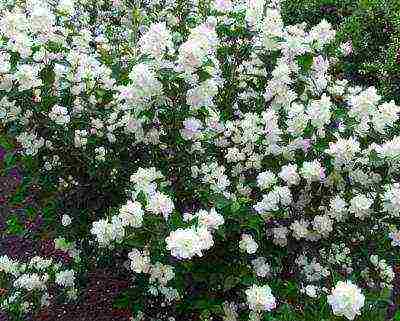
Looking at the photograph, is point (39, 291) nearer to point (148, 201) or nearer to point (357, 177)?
point (148, 201)

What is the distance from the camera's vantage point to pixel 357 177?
9.91ft

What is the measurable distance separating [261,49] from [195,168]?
0.82 meters

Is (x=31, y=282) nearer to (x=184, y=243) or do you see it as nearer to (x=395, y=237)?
(x=184, y=243)

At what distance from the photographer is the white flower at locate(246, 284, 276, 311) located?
9.10 ft

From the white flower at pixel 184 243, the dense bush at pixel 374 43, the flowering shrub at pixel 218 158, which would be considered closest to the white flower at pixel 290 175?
the flowering shrub at pixel 218 158

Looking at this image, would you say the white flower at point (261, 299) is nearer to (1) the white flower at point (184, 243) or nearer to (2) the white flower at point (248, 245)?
(2) the white flower at point (248, 245)

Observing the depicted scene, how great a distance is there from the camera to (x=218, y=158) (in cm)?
353

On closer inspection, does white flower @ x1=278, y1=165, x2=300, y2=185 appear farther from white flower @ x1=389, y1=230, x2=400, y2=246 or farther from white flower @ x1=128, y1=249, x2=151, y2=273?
white flower @ x1=128, y1=249, x2=151, y2=273

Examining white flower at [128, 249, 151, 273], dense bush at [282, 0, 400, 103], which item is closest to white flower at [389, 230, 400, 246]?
white flower at [128, 249, 151, 273]

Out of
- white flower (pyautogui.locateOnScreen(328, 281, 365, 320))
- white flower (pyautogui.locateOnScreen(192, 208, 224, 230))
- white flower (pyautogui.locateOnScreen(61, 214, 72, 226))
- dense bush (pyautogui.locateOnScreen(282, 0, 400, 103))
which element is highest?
dense bush (pyautogui.locateOnScreen(282, 0, 400, 103))

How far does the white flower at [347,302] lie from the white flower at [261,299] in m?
0.47

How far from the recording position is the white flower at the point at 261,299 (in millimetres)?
2773

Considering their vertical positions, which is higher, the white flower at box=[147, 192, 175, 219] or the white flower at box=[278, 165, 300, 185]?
the white flower at box=[278, 165, 300, 185]

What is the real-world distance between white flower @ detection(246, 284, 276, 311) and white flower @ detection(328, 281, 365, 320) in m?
0.47
